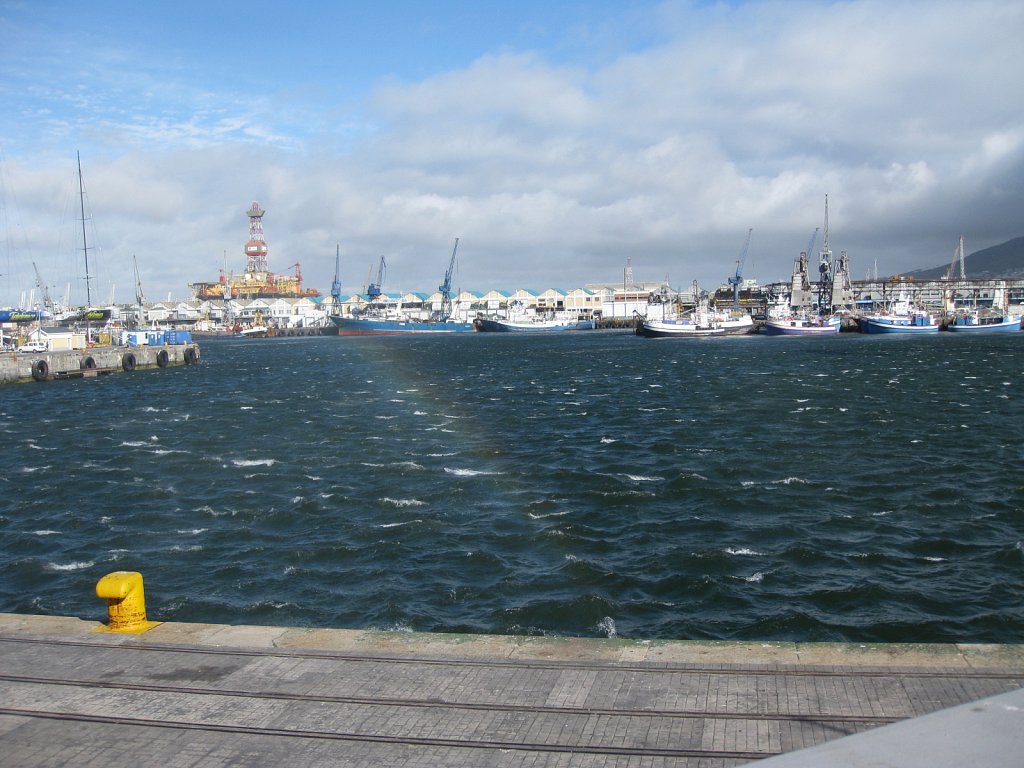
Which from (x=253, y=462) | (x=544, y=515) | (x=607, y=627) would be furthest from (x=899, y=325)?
(x=607, y=627)

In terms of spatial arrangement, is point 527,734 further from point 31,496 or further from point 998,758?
point 31,496

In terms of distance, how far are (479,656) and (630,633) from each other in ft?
14.6

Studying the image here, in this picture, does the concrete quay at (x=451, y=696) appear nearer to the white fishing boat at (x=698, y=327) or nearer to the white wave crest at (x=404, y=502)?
the white wave crest at (x=404, y=502)

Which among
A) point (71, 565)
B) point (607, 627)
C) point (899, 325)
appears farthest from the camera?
point (899, 325)

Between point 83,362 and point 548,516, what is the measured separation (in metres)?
66.7

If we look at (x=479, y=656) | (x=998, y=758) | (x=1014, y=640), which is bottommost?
(x=1014, y=640)

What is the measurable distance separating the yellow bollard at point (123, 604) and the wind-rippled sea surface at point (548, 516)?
11.6 feet

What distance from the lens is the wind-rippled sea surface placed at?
14297mm

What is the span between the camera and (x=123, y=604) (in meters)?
10.6

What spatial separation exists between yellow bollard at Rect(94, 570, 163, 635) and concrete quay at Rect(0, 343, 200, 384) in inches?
2517

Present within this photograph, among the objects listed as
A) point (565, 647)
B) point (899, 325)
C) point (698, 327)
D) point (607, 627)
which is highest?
point (698, 327)

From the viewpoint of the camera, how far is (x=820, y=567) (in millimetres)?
16000

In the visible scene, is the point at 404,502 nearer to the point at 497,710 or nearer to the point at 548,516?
the point at 548,516

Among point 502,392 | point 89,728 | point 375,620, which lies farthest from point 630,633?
point 502,392
